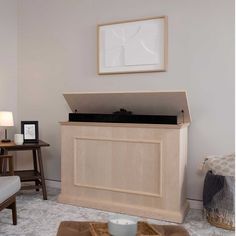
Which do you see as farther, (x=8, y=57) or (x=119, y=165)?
(x=8, y=57)

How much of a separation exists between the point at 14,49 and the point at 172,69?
1.98 metres

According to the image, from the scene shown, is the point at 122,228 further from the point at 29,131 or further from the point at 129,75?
the point at 29,131

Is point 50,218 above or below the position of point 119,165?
below

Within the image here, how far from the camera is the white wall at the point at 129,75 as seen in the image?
2.61 meters

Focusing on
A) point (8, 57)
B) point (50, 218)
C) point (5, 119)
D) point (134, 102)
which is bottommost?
point (50, 218)

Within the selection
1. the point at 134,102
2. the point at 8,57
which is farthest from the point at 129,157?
the point at 8,57

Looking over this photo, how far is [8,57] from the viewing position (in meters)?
3.41

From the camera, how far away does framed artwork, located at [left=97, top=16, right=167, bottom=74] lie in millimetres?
2775

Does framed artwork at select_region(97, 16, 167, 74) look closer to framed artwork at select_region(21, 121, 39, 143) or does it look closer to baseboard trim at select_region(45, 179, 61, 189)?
framed artwork at select_region(21, 121, 39, 143)

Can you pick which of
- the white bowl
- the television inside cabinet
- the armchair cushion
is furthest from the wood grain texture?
the white bowl

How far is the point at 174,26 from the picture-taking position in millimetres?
2734

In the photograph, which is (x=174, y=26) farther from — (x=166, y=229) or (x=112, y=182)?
(x=166, y=229)

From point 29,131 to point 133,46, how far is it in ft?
4.76

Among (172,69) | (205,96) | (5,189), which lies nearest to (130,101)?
(172,69)
